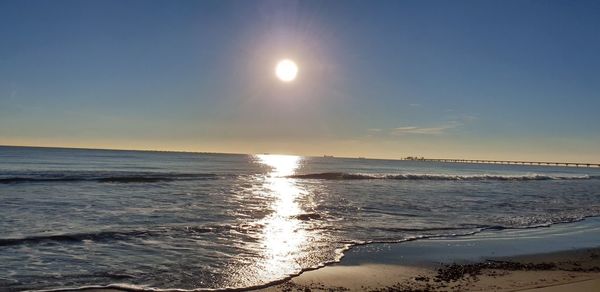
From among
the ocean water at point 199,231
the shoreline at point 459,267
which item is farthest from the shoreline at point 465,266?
the ocean water at point 199,231

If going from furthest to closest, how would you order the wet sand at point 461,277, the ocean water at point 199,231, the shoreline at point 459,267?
the ocean water at point 199,231, the shoreline at point 459,267, the wet sand at point 461,277

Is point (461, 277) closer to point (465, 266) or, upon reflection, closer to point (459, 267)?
point (459, 267)

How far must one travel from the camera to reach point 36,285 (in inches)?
343

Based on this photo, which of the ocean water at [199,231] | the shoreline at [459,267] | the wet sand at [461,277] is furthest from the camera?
the ocean water at [199,231]

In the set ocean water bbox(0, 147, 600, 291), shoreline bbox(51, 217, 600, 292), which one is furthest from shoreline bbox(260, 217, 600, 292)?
ocean water bbox(0, 147, 600, 291)

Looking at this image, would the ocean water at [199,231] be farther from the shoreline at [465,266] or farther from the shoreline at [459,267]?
the shoreline at [465,266]

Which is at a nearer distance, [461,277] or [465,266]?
[461,277]

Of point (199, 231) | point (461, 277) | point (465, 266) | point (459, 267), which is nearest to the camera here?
point (461, 277)

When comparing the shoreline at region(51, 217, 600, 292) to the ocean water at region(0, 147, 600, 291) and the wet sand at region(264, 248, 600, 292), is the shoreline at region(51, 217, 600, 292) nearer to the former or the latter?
the wet sand at region(264, 248, 600, 292)

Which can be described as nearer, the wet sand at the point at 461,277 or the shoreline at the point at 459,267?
the wet sand at the point at 461,277

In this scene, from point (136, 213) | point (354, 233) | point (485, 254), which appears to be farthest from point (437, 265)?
point (136, 213)

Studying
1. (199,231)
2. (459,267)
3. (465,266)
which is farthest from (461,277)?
(199,231)

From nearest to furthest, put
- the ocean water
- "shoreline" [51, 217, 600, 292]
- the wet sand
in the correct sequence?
1. the wet sand
2. "shoreline" [51, 217, 600, 292]
3. the ocean water

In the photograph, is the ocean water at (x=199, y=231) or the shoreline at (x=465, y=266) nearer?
the shoreline at (x=465, y=266)
